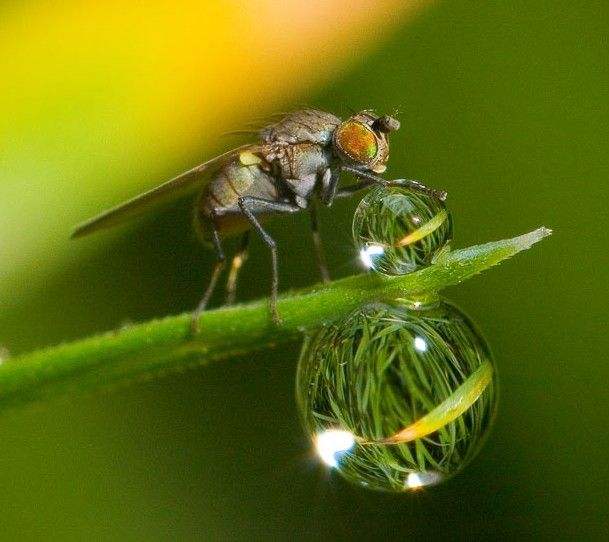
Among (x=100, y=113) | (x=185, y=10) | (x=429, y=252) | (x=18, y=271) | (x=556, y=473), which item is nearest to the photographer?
(x=429, y=252)

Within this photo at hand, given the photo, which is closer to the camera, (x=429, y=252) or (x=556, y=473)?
(x=429, y=252)

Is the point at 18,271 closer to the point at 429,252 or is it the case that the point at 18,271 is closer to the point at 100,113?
the point at 100,113

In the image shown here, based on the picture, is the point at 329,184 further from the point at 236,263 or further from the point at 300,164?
the point at 236,263

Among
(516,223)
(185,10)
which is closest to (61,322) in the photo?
(185,10)

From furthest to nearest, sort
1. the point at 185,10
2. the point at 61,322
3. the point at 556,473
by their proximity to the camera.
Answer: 1. the point at 61,322
2. the point at 556,473
3. the point at 185,10

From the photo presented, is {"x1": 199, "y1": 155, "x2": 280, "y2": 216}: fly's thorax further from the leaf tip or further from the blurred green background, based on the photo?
the leaf tip

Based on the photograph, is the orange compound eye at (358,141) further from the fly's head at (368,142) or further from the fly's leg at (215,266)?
the fly's leg at (215,266)
